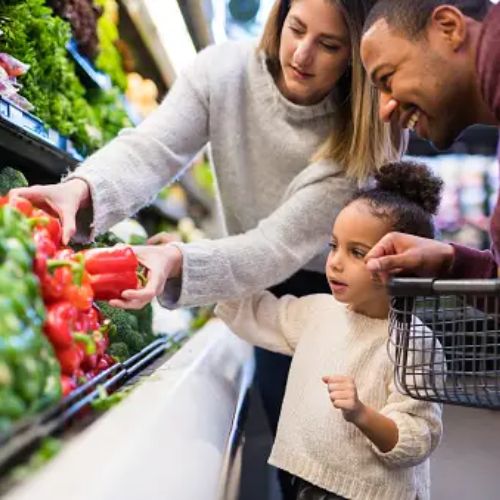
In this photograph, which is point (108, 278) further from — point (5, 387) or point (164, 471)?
point (5, 387)

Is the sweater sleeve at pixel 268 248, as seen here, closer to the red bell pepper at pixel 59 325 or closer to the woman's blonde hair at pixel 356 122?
the woman's blonde hair at pixel 356 122

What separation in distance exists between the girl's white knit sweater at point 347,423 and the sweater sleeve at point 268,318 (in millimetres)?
80

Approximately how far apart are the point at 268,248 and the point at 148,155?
38cm

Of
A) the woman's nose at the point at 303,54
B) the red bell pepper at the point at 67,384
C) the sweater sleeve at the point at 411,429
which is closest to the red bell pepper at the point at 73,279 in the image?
the red bell pepper at the point at 67,384

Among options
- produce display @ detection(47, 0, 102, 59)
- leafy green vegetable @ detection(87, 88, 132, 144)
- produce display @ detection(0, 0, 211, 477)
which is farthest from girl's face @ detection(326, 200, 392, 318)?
leafy green vegetable @ detection(87, 88, 132, 144)

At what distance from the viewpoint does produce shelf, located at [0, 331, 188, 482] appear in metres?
0.86

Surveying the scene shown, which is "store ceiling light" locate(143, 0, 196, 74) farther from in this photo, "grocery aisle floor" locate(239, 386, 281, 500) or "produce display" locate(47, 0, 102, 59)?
"grocery aisle floor" locate(239, 386, 281, 500)

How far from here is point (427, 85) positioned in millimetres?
1531

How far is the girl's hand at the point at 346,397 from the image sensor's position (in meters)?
1.53

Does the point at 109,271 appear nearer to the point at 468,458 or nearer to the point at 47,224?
the point at 47,224

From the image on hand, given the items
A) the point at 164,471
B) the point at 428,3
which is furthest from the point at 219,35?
the point at 164,471

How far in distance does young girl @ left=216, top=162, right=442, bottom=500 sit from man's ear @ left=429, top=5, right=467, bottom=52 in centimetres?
41

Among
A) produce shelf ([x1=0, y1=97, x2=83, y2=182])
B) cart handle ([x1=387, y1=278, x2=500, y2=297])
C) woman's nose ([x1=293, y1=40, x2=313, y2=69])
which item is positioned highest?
woman's nose ([x1=293, y1=40, x2=313, y2=69])

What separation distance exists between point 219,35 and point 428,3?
6.78ft
